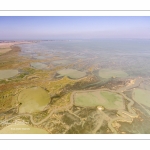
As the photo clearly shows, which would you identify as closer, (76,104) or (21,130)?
(21,130)

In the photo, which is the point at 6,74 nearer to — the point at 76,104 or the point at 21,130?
the point at 21,130

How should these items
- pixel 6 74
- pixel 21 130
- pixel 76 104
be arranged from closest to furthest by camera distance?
1. pixel 21 130
2. pixel 76 104
3. pixel 6 74

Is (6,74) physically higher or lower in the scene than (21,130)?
higher

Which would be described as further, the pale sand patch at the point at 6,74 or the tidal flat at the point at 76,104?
the pale sand patch at the point at 6,74

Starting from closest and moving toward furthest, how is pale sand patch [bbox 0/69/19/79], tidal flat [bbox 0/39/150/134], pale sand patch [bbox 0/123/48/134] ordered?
pale sand patch [bbox 0/123/48/134] < tidal flat [bbox 0/39/150/134] < pale sand patch [bbox 0/69/19/79]

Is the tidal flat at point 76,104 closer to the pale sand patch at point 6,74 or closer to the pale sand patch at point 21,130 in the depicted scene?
the pale sand patch at point 21,130

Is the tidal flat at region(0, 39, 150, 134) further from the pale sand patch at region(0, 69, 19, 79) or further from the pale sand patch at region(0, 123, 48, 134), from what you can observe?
the pale sand patch at region(0, 69, 19, 79)

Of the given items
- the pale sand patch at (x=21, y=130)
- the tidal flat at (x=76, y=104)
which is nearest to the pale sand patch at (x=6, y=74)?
the tidal flat at (x=76, y=104)

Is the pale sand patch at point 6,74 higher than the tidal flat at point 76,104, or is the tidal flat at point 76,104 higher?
the pale sand patch at point 6,74

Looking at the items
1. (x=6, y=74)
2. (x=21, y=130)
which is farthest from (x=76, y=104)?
(x=6, y=74)

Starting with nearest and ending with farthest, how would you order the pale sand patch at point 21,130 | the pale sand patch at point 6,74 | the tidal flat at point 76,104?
the pale sand patch at point 21,130 → the tidal flat at point 76,104 → the pale sand patch at point 6,74

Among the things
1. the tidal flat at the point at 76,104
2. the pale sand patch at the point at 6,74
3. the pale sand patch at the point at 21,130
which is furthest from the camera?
the pale sand patch at the point at 6,74

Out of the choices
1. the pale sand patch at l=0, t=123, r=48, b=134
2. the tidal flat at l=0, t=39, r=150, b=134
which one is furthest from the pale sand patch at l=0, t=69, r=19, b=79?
the pale sand patch at l=0, t=123, r=48, b=134
